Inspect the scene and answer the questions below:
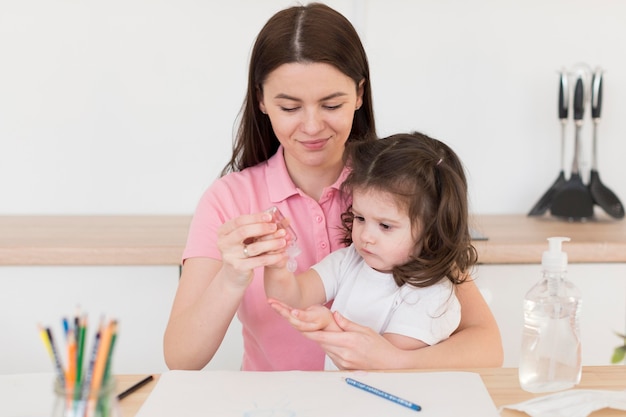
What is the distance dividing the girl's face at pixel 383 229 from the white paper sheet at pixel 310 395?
28cm

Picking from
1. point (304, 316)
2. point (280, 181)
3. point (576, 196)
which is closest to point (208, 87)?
point (280, 181)

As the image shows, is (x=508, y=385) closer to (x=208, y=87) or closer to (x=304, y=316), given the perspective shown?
(x=304, y=316)

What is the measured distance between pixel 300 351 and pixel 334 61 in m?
0.55

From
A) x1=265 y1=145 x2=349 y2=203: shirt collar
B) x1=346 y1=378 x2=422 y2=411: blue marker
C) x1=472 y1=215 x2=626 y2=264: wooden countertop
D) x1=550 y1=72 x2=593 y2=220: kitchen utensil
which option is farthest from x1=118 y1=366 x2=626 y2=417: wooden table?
x1=550 y1=72 x2=593 y2=220: kitchen utensil

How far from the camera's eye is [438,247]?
1.40m

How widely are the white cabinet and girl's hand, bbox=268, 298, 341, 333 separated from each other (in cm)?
95

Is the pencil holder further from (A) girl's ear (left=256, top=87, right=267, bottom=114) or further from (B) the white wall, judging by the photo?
(B) the white wall

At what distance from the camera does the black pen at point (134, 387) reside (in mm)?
1052

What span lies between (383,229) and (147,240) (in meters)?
0.87

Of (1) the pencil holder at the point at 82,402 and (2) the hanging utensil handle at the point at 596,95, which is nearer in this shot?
(1) the pencil holder at the point at 82,402

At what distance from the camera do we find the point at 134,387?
3.52 feet

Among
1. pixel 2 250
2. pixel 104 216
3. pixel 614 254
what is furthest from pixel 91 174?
pixel 614 254

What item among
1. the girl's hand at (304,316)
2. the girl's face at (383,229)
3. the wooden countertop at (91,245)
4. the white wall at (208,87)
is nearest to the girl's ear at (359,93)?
the girl's face at (383,229)

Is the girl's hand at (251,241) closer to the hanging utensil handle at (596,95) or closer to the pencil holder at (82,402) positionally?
the pencil holder at (82,402)
